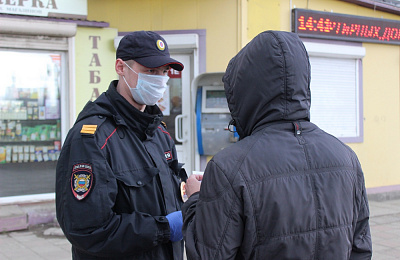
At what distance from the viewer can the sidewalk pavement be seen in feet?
16.8

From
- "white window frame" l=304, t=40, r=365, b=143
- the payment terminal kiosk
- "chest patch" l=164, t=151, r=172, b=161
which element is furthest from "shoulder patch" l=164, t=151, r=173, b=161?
"white window frame" l=304, t=40, r=365, b=143

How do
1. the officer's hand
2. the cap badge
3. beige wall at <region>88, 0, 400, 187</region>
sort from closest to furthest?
the officer's hand < the cap badge < beige wall at <region>88, 0, 400, 187</region>

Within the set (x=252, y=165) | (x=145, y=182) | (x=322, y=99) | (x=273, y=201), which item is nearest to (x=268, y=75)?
(x=252, y=165)

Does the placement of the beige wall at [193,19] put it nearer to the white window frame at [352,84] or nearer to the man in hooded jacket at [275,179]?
the white window frame at [352,84]

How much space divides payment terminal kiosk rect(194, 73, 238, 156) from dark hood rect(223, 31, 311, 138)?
4.89m

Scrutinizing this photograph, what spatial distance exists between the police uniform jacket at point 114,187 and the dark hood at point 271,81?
749mm

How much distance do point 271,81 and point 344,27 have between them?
712cm

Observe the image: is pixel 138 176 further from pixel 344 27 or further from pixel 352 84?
pixel 352 84

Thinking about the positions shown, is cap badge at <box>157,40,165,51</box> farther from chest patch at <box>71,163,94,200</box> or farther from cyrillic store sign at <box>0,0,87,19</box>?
cyrillic store sign at <box>0,0,87,19</box>

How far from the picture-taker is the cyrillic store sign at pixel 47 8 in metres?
5.94

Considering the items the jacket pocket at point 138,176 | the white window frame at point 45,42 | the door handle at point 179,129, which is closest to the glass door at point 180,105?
the door handle at point 179,129

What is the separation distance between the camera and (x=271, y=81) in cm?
152

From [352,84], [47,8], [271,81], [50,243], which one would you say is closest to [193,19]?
[47,8]

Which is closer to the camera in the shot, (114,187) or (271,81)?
(271,81)
